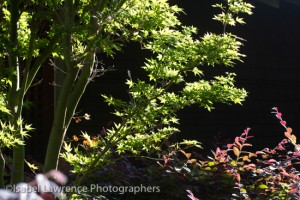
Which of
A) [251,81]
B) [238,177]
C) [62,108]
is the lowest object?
[238,177]

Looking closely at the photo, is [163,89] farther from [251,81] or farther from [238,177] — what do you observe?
[251,81]

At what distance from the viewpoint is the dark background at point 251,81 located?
8.00 meters

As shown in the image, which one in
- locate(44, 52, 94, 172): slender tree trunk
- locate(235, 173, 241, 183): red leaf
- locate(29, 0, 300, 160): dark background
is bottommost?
locate(235, 173, 241, 183): red leaf

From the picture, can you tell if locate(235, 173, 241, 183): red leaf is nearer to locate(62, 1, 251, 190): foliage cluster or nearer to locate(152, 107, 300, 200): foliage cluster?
locate(152, 107, 300, 200): foliage cluster

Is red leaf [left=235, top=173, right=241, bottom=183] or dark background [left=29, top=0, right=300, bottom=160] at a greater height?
dark background [left=29, top=0, right=300, bottom=160]

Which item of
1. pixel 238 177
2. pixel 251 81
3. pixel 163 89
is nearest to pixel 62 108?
pixel 163 89

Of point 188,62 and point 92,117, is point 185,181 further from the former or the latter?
point 92,117

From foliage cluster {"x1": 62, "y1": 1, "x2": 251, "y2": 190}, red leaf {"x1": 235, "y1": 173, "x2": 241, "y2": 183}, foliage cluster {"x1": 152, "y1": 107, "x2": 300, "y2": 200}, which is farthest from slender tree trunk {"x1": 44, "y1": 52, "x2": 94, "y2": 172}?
red leaf {"x1": 235, "y1": 173, "x2": 241, "y2": 183}

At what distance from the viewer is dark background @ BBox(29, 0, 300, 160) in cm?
800

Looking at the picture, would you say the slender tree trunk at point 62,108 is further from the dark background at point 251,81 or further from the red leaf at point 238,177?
the dark background at point 251,81

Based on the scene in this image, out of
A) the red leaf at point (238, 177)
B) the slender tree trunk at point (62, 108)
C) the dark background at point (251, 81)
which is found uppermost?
the dark background at point (251, 81)

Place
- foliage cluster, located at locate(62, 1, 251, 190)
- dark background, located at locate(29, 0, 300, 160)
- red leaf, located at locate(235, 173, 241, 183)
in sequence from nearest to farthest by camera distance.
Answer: foliage cluster, located at locate(62, 1, 251, 190) < red leaf, located at locate(235, 173, 241, 183) < dark background, located at locate(29, 0, 300, 160)

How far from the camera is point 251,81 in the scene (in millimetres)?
10164

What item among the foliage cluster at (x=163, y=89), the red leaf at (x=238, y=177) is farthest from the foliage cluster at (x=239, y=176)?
the foliage cluster at (x=163, y=89)
